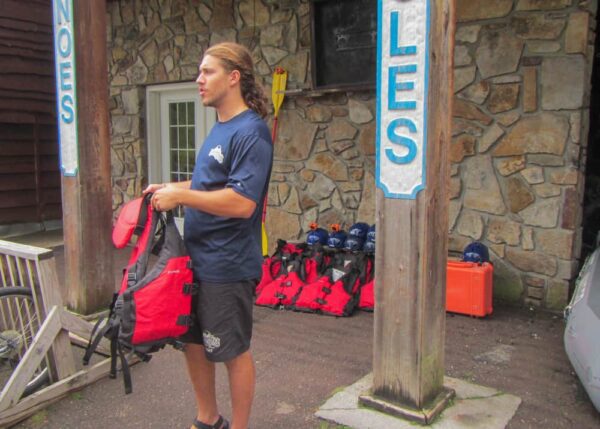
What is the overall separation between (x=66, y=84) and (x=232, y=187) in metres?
2.47

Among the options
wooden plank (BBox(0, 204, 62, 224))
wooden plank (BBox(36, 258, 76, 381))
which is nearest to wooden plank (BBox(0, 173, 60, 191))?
wooden plank (BBox(0, 204, 62, 224))

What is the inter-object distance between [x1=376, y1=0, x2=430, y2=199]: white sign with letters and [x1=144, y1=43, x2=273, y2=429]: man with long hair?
57 centimetres

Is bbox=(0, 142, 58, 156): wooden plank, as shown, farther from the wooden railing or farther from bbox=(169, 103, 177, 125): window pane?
the wooden railing

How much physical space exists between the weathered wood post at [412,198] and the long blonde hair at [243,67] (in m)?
0.57

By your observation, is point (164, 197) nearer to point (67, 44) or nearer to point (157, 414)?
point (157, 414)

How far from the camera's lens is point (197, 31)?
241 inches

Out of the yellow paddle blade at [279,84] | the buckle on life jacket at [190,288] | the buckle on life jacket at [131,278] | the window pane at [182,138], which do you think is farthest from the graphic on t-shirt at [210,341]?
the window pane at [182,138]

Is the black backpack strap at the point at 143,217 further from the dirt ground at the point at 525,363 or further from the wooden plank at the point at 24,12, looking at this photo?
the wooden plank at the point at 24,12

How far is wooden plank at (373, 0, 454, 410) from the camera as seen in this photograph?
242 centimetres

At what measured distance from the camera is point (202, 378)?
239 centimetres

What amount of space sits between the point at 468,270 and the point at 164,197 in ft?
8.72

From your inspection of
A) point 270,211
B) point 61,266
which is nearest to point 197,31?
point 270,211

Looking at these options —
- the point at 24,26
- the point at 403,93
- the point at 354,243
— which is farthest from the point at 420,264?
the point at 24,26

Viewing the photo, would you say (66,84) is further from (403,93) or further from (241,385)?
(241,385)
